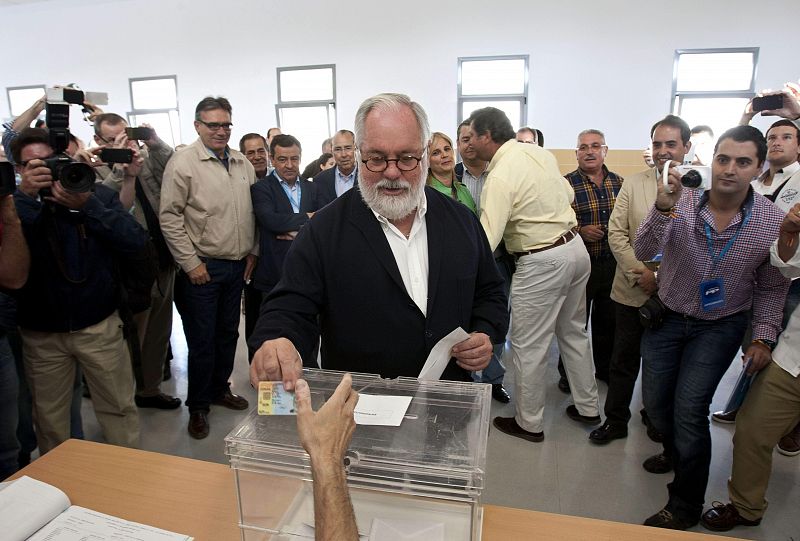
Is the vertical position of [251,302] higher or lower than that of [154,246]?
lower

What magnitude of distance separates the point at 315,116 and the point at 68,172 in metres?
6.03

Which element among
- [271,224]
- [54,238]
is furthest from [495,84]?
[54,238]

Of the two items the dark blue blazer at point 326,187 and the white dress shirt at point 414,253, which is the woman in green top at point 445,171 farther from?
the white dress shirt at point 414,253

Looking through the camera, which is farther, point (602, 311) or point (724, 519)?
point (602, 311)

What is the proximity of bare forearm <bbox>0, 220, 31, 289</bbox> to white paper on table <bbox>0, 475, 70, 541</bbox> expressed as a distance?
923mm

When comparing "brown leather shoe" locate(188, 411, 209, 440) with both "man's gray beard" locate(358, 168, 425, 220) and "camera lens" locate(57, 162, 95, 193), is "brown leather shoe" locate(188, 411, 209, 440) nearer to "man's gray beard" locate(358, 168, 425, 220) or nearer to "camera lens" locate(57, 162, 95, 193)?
"camera lens" locate(57, 162, 95, 193)

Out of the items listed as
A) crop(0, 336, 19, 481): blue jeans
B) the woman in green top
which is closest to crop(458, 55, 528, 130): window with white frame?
the woman in green top

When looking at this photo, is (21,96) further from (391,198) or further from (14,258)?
(391,198)

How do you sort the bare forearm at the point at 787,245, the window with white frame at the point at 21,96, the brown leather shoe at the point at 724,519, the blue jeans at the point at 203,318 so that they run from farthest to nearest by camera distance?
1. the window with white frame at the point at 21,96
2. the blue jeans at the point at 203,318
3. the brown leather shoe at the point at 724,519
4. the bare forearm at the point at 787,245

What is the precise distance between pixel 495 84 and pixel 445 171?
13.9 feet

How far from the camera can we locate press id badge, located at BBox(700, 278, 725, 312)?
1823 mm

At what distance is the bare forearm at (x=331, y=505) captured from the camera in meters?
0.71

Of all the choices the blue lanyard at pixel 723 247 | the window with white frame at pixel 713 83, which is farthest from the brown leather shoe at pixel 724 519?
the window with white frame at pixel 713 83

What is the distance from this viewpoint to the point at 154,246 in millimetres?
2676
